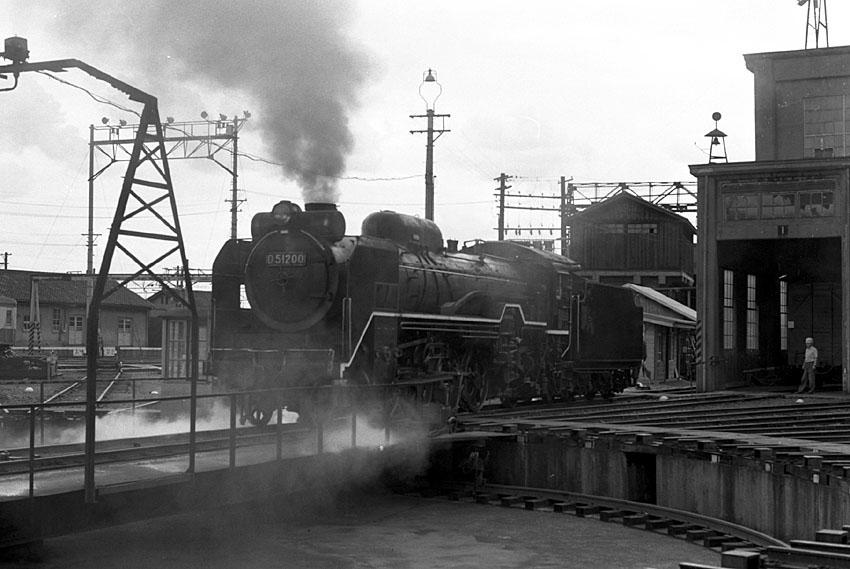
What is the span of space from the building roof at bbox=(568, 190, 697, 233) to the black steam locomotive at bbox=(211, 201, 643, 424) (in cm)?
3279

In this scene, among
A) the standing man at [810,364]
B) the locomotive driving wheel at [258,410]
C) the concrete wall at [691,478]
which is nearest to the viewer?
the concrete wall at [691,478]

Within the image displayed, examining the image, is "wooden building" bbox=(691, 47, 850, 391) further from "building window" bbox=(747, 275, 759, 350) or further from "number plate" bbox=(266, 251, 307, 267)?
"number plate" bbox=(266, 251, 307, 267)

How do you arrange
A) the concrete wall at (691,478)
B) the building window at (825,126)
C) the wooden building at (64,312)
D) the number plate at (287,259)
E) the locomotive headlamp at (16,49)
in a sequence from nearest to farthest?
the locomotive headlamp at (16,49) → the concrete wall at (691,478) → the number plate at (287,259) → the building window at (825,126) → the wooden building at (64,312)

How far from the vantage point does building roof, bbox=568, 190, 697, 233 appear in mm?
53219

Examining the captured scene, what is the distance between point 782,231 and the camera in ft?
85.3

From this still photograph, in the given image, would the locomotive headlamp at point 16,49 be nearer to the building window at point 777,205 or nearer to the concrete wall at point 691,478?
the concrete wall at point 691,478

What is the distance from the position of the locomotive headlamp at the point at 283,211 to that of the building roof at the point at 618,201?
3847 centimetres

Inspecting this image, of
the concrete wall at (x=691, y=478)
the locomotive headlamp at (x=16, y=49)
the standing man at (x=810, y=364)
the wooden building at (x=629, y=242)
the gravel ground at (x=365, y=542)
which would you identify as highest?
the wooden building at (x=629, y=242)

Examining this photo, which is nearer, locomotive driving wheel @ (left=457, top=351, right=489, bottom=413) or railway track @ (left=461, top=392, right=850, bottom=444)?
railway track @ (left=461, top=392, right=850, bottom=444)

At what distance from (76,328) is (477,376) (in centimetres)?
5030

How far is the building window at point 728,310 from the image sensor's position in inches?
1132

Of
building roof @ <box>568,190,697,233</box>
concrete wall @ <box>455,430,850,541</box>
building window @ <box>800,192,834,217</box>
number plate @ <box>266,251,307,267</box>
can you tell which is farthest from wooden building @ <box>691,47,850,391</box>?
building roof @ <box>568,190,697,233</box>

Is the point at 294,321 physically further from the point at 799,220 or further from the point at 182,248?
the point at 799,220

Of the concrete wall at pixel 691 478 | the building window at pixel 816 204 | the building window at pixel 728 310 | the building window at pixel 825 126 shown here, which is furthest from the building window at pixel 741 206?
the concrete wall at pixel 691 478
